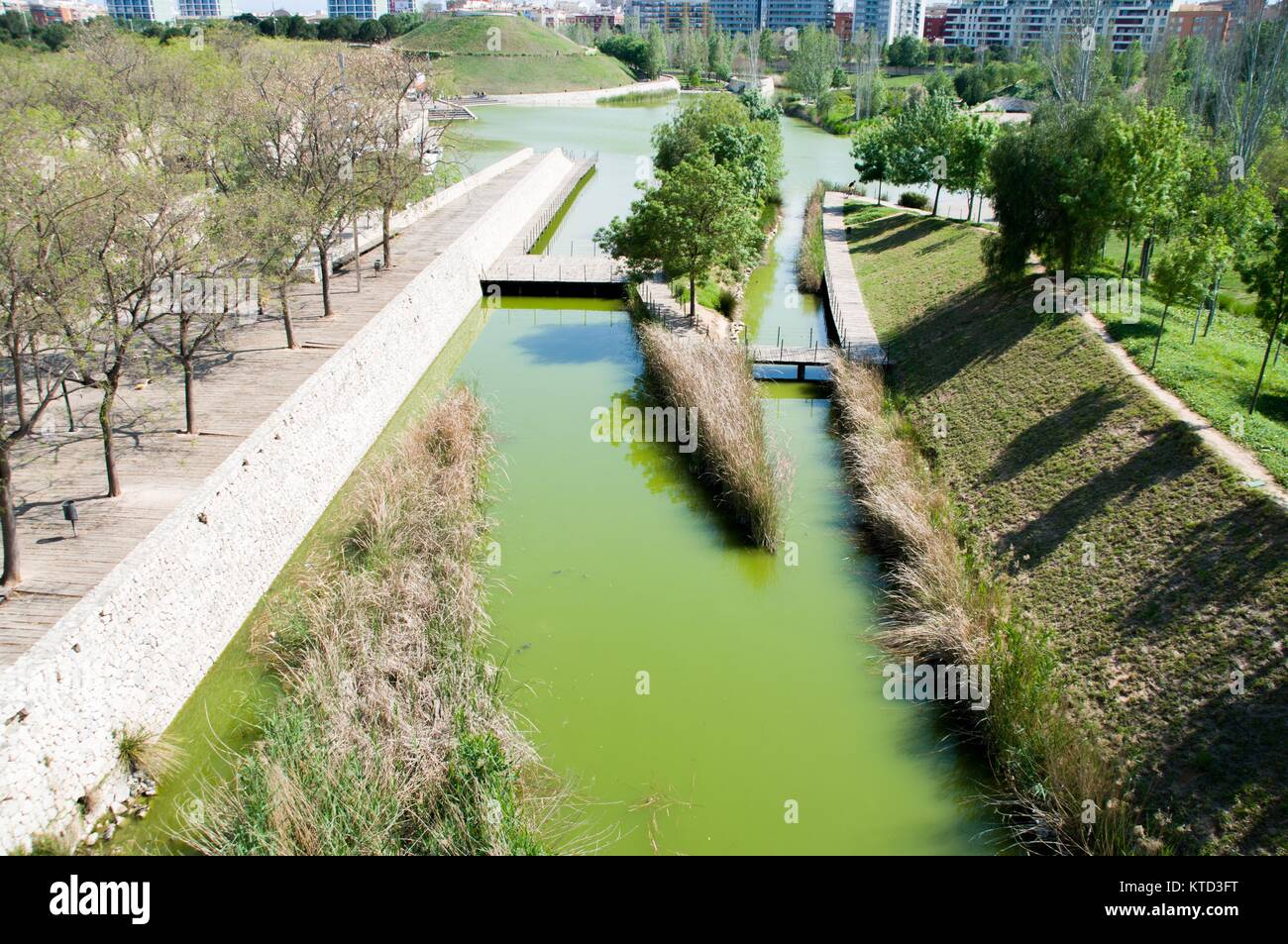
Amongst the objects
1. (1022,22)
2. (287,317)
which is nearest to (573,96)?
(1022,22)

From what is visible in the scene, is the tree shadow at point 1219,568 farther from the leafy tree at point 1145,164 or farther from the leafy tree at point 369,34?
the leafy tree at point 369,34

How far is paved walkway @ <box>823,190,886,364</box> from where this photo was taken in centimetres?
2764

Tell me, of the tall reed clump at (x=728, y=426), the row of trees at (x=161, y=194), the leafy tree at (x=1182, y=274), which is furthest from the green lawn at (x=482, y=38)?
the leafy tree at (x=1182, y=274)

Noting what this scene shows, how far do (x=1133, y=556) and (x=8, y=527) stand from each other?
1643cm

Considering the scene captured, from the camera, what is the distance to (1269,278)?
1742 centimetres

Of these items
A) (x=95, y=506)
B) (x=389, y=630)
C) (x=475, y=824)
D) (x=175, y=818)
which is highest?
(x=95, y=506)

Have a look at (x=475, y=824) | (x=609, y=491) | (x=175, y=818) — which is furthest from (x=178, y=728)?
(x=609, y=491)

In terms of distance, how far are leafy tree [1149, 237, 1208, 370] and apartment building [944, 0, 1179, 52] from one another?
274 feet

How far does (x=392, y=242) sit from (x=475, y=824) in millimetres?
27870

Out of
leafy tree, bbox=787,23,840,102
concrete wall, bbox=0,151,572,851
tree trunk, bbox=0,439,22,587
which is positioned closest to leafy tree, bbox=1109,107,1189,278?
concrete wall, bbox=0,151,572,851

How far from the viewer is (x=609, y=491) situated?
21.3m

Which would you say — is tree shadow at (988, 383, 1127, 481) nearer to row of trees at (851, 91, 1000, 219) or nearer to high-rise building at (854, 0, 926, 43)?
row of trees at (851, 91, 1000, 219)

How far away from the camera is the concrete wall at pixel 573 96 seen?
100 meters
